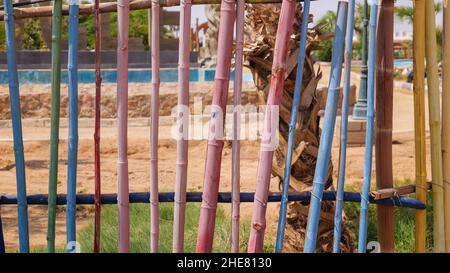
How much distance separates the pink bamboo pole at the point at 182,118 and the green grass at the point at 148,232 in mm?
2206

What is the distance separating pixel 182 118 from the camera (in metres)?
2.64

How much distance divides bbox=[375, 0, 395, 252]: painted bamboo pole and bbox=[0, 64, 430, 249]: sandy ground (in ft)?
9.34

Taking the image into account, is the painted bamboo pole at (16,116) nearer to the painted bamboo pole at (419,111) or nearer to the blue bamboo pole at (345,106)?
the blue bamboo pole at (345,106)

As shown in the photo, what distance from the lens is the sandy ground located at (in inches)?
272

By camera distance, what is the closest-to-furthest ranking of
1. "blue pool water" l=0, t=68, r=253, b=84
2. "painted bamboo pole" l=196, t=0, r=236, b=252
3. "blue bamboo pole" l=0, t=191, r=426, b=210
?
"painted bamboo pole" l=196, t=0, r=236, b=252, "blue bamboo pole" l=0, t=191, r=426, b=210, "blue pool water" l=0, t=68, r=253, b=84

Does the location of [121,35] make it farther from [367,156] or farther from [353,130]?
[353,130]

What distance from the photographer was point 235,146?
257cm

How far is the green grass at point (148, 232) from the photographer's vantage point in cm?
500

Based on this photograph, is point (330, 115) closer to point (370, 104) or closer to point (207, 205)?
point (370, 104)

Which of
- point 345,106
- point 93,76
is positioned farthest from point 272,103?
point 93,76

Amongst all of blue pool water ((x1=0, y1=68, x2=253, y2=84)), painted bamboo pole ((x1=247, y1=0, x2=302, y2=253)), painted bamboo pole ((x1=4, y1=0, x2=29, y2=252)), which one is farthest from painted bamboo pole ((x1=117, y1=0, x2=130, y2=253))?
blue pool water ((x1=0, y1=68, x2=253, y2=84))

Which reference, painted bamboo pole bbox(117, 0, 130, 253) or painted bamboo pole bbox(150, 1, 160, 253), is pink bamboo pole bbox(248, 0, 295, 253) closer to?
painted bamboo pole bbox(150, 1, 160, 253)

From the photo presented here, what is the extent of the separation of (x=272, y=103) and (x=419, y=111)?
59 centimetres

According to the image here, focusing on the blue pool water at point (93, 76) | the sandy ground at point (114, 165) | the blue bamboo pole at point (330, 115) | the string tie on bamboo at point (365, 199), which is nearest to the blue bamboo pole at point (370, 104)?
the string tie on bamboo at point (365, 199)
